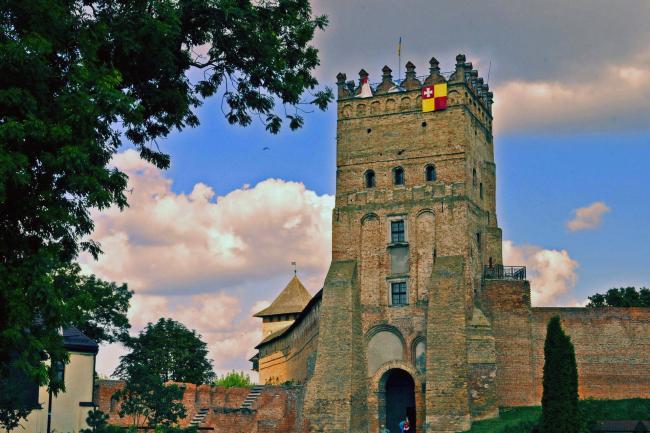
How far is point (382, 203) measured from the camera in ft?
146

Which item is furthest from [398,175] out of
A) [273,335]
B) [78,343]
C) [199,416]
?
[273,335]

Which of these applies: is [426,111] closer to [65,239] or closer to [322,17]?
[322,17]

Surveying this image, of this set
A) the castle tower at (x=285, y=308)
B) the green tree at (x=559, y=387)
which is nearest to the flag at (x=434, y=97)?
the green tree at (x=559, y=387)

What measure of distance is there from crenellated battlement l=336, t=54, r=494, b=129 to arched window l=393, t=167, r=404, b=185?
286 cm

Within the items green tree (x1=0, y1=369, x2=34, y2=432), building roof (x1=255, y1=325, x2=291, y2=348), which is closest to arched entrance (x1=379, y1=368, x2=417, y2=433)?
green tree (x1=0, y1=369, x2=34, y2=432)

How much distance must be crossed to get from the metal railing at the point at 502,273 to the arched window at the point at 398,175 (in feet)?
18.9

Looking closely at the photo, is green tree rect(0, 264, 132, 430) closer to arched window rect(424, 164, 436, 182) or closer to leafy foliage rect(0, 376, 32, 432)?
leafy foliage rect(0, 376, 32, 432)

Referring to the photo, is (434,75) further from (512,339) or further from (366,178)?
(512,339)

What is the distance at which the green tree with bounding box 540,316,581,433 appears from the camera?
108 ft

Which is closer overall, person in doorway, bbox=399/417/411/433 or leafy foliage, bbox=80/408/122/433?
leafy foliage, bbox=80/408/122/433

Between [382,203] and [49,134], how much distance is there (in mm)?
30333

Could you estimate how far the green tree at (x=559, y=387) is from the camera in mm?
32781

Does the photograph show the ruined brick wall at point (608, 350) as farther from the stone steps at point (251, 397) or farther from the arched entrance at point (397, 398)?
the stone steps at point (251, 397)

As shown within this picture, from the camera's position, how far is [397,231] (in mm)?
44031
